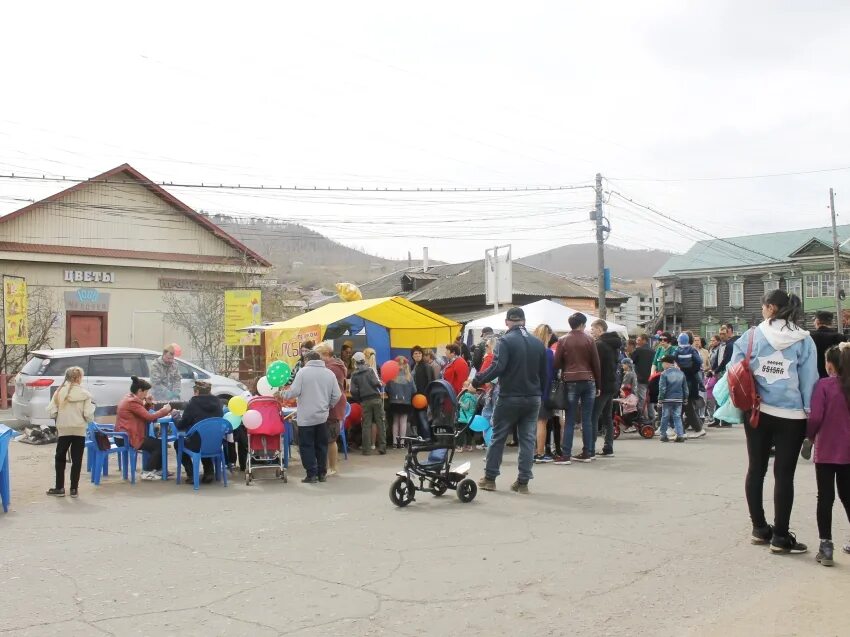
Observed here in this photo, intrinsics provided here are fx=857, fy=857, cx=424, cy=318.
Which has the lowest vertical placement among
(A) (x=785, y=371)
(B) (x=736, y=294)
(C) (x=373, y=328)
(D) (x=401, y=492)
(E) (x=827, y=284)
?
(D) (x=401, y=492)

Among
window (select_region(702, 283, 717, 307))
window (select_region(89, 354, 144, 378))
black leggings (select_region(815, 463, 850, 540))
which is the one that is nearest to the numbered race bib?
black leggings (select_region(815, 463, 850, 540))

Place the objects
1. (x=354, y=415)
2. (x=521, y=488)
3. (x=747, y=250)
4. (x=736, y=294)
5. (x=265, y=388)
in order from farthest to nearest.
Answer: (x=747, y=250) → (x=736, y=294) → (x=354, y=415) → (x=265, y=388) → (x=521, y=488)

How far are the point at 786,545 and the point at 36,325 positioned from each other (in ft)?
88.6

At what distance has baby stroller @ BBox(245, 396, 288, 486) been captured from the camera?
11289mm

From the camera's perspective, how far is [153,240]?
107 ft

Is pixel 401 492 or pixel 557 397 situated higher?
pixel 557 397

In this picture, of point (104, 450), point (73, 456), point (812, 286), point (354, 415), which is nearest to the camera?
point (73, 456)

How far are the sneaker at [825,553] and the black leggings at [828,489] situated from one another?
0.15ft

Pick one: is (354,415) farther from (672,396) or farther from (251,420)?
(672,396)

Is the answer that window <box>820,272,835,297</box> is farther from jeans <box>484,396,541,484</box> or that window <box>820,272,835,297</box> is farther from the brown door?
jeans <box>484,396,541,484</box>

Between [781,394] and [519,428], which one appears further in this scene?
[519,428]

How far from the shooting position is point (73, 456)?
33.7 ft

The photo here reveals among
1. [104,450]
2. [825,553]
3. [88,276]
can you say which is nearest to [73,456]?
[104,450]

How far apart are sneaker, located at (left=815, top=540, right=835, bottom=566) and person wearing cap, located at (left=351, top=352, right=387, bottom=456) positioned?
8.53 m
